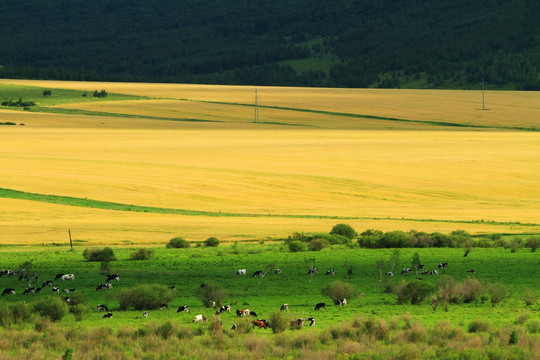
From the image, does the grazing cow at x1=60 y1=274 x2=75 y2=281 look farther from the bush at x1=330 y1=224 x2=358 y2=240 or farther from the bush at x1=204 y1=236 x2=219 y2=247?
the bush at x1=330 y1=224 x2=358 y2=240

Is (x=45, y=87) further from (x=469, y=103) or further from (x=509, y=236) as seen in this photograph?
(x=509, y=236)

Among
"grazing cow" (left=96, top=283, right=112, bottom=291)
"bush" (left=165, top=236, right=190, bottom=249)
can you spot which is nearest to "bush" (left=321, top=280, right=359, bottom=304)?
"grazing cow" (left=96, top=283, right=112, bottom=291)

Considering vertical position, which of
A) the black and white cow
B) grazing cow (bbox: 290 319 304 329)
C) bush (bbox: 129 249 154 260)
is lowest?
grazing cow (bbox: 290 319 304 329)

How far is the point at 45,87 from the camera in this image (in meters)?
176

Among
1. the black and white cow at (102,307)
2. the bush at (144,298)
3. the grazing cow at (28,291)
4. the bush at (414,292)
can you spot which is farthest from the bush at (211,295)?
the grazing cow at (28,291)

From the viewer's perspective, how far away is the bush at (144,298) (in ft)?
84.8

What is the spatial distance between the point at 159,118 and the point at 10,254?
92.1 meters

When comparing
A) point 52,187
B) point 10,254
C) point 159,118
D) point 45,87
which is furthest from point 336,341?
point 45,87

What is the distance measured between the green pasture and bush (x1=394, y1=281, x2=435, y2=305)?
0.31 metres

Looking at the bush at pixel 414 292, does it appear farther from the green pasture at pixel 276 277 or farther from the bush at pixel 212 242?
the bush at pixel 212 242

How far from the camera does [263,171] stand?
227ft

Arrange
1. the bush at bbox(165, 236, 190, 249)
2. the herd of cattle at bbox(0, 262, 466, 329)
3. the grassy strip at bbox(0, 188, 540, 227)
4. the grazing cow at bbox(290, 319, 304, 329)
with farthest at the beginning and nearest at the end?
the grassy strip at bbox(0, 188, 540, 227) → the bush at bbox(165, 236, 190, 249) → the herd of cattle at bbox(0, 262, 466, 329) → the grazing cow at bbox(290, 319, 304, 329)

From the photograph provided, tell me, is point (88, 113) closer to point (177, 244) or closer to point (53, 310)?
point (177, 244)

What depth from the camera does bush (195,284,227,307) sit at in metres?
26.0
